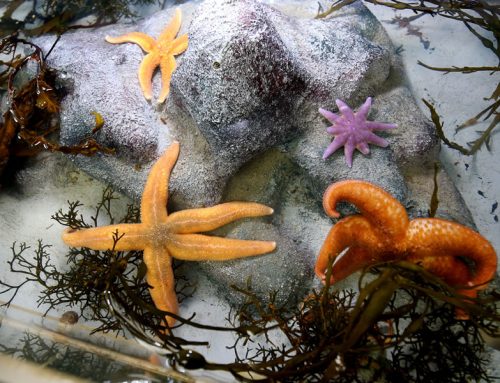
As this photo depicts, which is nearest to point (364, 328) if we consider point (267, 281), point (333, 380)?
point (333, 380)

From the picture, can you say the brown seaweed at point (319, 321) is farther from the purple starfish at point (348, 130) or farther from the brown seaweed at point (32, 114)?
the purple starfish at point (348, 130)

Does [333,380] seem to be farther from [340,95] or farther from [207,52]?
[207,52]

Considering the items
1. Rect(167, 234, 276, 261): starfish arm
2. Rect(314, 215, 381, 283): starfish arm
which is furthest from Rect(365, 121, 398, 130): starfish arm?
Rect(167, 234, 276, 261): starfish arm

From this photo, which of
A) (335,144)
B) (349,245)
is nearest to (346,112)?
(335,144)

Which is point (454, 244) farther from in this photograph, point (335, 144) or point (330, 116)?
point (330, 116)

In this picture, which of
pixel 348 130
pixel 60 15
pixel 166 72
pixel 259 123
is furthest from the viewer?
pixel 60 15

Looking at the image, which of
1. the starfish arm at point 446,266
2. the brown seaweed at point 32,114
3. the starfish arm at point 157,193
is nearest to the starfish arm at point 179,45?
the starfish arm at point 157,193

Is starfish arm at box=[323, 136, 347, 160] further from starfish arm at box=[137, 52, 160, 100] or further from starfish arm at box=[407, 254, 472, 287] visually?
starfish arm at box=[137, 52, 160, 100]
